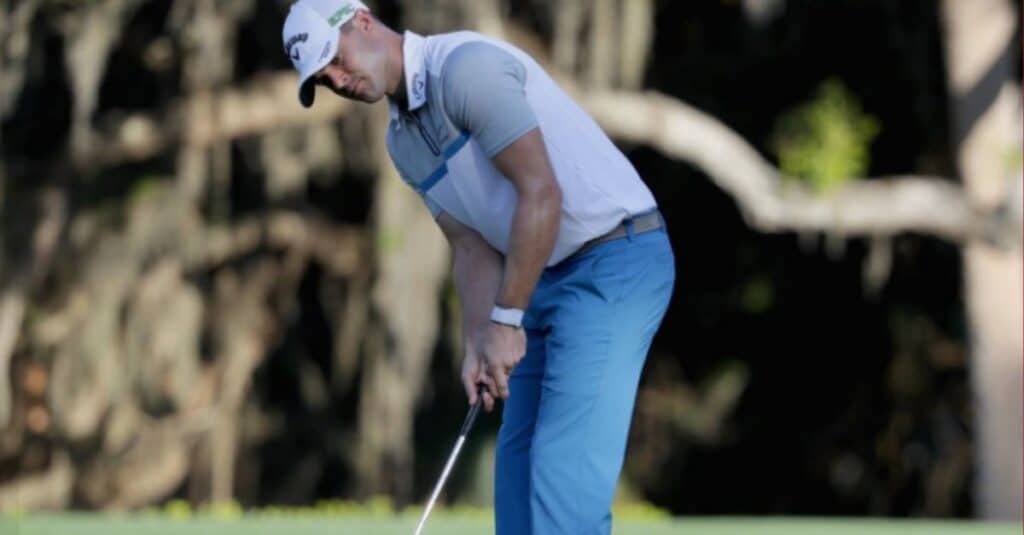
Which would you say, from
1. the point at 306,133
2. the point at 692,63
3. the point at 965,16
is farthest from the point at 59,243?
the point at 965,16

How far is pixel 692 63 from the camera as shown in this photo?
18203 mm

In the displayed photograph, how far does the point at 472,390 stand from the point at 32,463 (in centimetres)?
1298

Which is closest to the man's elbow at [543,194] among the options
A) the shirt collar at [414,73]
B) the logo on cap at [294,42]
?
the shirt collar at [414,73]

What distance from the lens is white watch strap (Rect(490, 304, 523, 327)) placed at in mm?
5082

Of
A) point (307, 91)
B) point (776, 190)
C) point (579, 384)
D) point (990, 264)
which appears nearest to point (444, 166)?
point (307, 91)

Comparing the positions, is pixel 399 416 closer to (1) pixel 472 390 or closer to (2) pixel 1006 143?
(2) pixel 1006 143

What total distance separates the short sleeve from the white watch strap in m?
0.36

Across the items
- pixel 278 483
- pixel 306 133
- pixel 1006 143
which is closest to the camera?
pixel 1006 143

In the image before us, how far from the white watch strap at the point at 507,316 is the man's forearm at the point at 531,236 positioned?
0.13ft

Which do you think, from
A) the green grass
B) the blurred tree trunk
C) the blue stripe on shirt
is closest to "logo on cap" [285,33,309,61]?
the blue stripe on shirt

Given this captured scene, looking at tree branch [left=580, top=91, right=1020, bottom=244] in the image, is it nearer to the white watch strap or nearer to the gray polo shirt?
the gray polo shirt

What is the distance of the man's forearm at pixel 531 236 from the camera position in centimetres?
498

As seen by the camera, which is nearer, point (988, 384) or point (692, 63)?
point (988, 384)

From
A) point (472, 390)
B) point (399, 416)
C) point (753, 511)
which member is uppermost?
point (472, 390)
